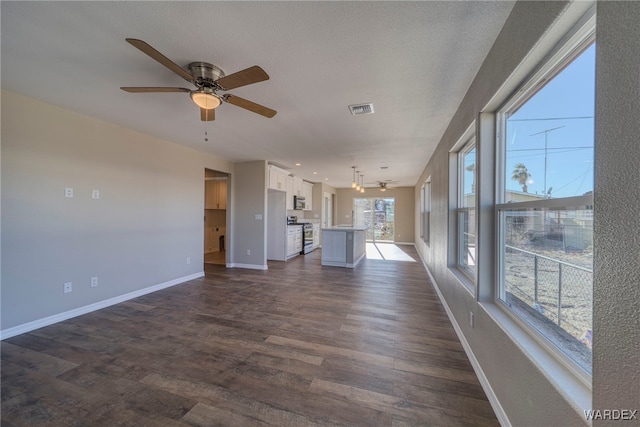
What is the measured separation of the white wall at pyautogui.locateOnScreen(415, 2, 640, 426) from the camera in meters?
0.68

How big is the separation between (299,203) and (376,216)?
→ 4194 mm

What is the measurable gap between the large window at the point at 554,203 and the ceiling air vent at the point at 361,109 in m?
1.28

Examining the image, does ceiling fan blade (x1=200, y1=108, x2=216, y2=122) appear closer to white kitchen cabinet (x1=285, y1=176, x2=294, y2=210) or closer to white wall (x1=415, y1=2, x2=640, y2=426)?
white wall (x1=415, y1=2, x2=640, y2=426)

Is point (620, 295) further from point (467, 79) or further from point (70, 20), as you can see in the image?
point (70, 20)

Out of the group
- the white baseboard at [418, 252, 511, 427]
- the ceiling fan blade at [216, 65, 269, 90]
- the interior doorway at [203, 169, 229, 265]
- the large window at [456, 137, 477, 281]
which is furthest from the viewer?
the interior doorway at [203, 169, 229, 265]

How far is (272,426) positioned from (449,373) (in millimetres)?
1411

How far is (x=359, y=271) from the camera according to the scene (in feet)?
17.5

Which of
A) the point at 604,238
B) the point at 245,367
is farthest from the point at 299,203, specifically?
the point at 604,238

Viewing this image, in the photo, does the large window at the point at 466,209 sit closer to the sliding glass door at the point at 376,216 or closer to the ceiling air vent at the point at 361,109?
the ceiling air vent at the point at 361,109

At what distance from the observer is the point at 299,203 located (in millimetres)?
7492

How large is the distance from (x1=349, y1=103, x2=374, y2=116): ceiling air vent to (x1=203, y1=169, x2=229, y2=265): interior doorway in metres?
5.21

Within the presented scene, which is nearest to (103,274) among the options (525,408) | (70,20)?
(70,20)

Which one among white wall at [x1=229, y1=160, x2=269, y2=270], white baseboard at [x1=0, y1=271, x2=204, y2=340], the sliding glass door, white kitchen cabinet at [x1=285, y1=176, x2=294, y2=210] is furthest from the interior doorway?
the sliding glass door

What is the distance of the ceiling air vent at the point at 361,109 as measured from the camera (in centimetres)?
260
